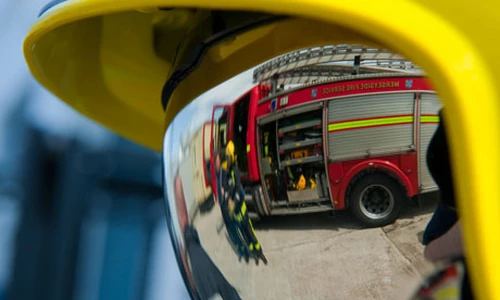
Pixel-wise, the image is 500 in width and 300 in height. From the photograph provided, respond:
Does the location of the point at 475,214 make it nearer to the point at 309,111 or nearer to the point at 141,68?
the point at 309,111

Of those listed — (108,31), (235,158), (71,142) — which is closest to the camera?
(235,158)

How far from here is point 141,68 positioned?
820 mm

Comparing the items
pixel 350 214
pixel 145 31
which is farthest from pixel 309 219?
pixel 145 31

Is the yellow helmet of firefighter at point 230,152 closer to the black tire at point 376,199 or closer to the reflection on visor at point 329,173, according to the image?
the reflection on visor at point 329,173

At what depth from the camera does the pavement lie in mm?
410

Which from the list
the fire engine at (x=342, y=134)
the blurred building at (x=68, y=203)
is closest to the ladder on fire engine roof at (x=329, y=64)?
the fire engine at (x=342, y=134)

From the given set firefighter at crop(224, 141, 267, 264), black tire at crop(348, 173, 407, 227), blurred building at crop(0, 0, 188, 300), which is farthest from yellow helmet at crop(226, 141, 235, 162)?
blurred building at crop(0, 0, 188, 300)

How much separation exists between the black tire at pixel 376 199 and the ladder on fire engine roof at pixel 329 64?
74 millimetres

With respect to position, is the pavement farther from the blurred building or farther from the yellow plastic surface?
the blurred building

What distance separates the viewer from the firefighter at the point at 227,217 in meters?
0.48

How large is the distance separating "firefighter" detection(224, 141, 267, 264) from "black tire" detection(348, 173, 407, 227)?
90 mm

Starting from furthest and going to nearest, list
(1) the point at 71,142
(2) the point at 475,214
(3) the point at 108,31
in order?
(1) the point at 71,142 → (3) the point at 108,31 → (2) the point at 475,214

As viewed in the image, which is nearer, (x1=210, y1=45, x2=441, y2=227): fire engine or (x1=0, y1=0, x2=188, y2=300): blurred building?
(x1=210, y1=45, x2=441, y2=227): fire engine

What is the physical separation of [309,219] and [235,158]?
8 centimetres
